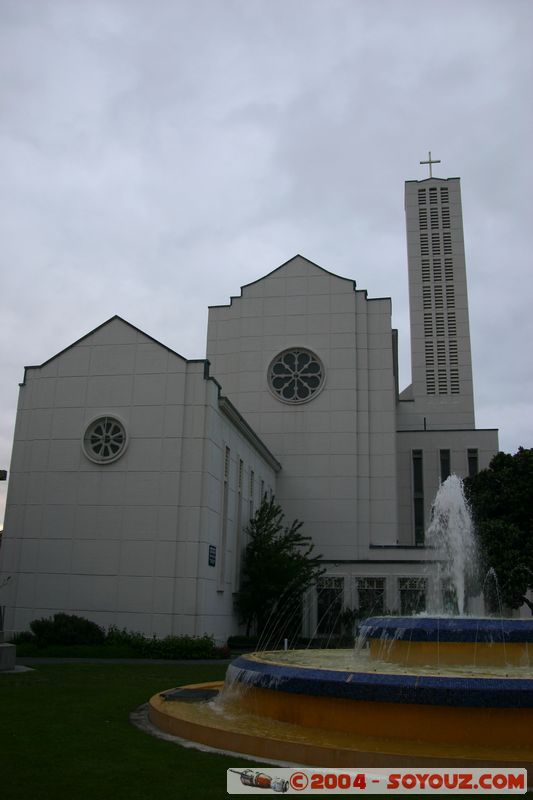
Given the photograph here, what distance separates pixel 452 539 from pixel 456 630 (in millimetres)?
10043

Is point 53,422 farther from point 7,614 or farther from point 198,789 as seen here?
point 198,789

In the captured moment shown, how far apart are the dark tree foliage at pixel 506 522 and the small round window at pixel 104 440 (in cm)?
1884

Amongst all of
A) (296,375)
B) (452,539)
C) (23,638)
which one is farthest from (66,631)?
(296,375)

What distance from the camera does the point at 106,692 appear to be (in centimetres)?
1509

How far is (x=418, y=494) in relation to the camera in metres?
48.3

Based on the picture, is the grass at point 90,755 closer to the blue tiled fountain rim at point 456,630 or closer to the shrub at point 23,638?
the blue tiled fountain rim at point 456,630

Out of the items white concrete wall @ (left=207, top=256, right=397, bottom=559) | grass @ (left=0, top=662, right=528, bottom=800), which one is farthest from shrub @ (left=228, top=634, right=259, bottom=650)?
grass @ (left=0, top=662, right=528, bottom=800)

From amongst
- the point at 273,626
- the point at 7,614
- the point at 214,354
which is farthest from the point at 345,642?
the point at 214,354

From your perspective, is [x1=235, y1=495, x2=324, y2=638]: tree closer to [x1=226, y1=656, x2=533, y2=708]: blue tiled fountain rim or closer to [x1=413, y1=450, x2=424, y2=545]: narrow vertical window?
[x1=413, y1=450, x2=424, y2=545]: narrow vertical window

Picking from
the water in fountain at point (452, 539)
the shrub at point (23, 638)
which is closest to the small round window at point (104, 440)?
the shrub at point (23, 638)

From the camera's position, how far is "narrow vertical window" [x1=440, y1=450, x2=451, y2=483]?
48094mm

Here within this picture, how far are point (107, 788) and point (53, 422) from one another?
2658 centimetres

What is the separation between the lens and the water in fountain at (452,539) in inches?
891

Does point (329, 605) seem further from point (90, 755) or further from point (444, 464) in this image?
point (90, 755)
